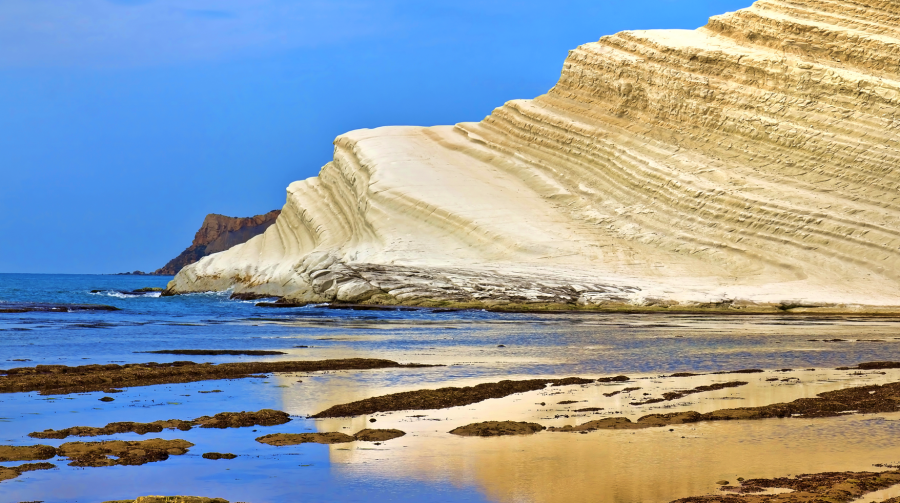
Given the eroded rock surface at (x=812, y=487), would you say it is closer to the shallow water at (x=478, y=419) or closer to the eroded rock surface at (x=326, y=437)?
the shallow water at (x=478, y=419)

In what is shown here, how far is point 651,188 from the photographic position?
4700cm

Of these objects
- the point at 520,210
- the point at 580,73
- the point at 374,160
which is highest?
Result: the point at 580,73

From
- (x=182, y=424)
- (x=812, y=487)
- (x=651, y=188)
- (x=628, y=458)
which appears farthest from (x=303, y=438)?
(x=651, y=188)

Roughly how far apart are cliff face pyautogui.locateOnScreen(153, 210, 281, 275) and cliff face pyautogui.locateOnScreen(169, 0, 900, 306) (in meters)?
103

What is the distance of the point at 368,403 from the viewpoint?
1084 cm

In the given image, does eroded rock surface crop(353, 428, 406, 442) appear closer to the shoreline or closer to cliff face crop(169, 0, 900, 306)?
the shoreline

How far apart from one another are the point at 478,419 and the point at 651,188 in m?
38.8

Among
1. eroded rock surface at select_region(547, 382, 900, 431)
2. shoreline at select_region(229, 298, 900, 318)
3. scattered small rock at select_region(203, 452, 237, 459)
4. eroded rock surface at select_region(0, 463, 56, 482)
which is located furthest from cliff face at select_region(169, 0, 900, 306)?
eroded rock surface at select_region(0, 463, 56, 482)

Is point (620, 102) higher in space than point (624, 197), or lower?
higher

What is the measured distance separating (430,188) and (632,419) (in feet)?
130

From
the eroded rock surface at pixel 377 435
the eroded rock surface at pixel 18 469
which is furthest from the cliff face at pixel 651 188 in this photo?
the eroded rock surface at pixel 18 469

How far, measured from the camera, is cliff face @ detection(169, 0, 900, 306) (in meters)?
39.5

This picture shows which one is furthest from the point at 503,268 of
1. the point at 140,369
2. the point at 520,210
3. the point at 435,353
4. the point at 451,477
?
the point at 451,477

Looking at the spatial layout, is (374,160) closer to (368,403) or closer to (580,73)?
(580,73)
